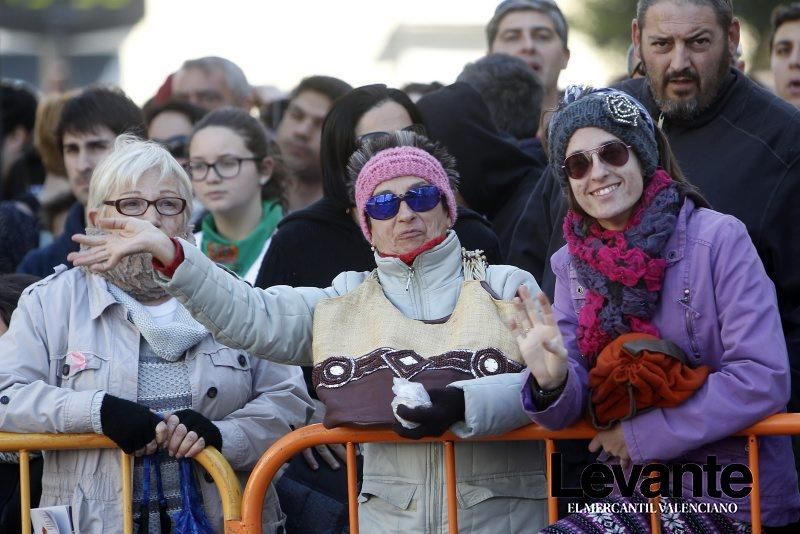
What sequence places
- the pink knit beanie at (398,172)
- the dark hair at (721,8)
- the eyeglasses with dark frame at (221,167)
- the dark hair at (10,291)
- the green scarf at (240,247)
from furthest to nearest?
the eyeglasses with dark frame at (221,167), the green scarf at (240,247), the dark hair at (10,291), the dark hair at (721,8), the pink knit beanie at (398,172)

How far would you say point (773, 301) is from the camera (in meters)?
4.01

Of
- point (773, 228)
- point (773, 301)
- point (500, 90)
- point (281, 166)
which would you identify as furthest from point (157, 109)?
point (773, 301)

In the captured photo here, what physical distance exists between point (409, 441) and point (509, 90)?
3.05m

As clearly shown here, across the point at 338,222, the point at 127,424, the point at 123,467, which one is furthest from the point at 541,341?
the point at 338,222

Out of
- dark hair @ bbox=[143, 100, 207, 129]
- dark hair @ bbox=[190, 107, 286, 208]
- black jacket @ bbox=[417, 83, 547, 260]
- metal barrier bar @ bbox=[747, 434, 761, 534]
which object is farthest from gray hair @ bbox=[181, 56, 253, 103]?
metal barrier bar @ bbox=[747, 434, 761, 534]

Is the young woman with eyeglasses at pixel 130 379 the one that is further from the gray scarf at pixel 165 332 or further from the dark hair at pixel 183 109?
the dark hair at pixel 183 109

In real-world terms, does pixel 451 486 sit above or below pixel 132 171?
below

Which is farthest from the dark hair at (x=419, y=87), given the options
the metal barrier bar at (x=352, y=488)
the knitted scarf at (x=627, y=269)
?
the metal barrier bar at (x=352, y=488)

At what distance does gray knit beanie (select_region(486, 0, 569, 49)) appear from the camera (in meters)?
7.91

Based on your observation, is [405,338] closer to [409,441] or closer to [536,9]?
[409,441]

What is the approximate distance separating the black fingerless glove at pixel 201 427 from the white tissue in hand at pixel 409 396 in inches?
32.4

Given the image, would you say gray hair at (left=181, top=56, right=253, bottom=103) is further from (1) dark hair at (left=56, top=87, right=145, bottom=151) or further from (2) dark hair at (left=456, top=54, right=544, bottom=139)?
(2) dark hair at (left=456, top=54, right=544, bottom=139)

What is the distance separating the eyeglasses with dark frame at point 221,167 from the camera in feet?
22.4

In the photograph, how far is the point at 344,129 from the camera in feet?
18.1
